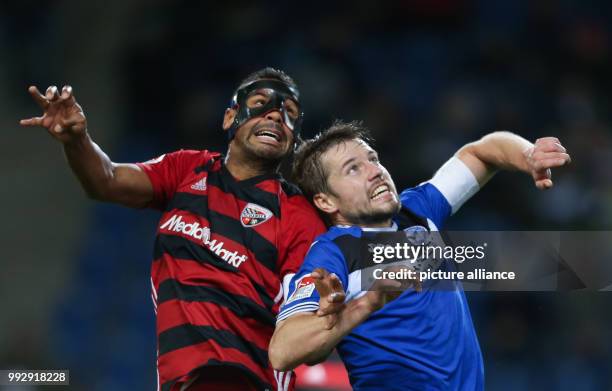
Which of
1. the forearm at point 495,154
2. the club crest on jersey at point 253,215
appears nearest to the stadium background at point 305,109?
the forearm at point 495,154

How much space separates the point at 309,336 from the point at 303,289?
0.77 feet

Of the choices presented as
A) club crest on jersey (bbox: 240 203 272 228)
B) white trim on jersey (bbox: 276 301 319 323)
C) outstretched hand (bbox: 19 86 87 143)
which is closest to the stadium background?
club crest on jersey (bbox: 240 203 272 228)

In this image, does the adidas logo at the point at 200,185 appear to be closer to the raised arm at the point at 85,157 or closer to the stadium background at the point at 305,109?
the raised arm at the point at 85,157

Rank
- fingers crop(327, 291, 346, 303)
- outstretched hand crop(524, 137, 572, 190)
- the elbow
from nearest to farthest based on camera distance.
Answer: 1. fingers crop(327, 291, 346, 303)
2. the elbow
3. outstretched hand crop(524, 137, 572, 190)

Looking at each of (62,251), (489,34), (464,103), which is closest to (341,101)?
(464,103)

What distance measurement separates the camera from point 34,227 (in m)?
7.25

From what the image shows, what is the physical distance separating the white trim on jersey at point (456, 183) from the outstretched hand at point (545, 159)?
0.35m

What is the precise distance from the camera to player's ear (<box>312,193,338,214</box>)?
3.06 meters

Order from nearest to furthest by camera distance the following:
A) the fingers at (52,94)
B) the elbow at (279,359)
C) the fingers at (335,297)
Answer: the fingers at (335,297), the elbow at (279,359), the fingers at (52,94)

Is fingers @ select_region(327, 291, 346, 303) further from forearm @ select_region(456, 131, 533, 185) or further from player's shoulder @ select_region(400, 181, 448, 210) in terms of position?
forearm @ select_region(456, 131, 533, 185)

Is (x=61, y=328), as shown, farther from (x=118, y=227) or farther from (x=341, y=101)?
(x=341, y=101)

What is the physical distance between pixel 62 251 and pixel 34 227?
13.2 inches

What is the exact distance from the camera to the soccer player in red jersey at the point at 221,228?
2826 millimetres

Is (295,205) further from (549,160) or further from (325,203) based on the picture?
(549,160)
